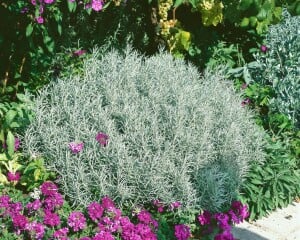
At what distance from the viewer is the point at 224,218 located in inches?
155

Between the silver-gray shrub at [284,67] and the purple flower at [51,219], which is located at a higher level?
the silver-gray shrub at [284,67]

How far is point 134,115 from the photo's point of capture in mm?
4164

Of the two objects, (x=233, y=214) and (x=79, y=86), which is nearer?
(x=233, y=214)

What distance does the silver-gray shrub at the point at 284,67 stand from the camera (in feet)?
17.5

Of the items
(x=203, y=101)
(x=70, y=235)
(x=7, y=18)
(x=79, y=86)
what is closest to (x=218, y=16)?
(x=203, y=101)

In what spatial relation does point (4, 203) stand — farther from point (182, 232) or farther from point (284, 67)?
point (284, 67)

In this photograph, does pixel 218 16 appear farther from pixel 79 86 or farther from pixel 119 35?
pixel 79 86

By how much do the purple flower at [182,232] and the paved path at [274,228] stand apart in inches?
21.0

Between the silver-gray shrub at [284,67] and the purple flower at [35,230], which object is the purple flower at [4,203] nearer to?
the purple flower at [35,230]

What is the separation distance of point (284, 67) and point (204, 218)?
6.87ft

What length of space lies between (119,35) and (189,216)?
6.85 feet

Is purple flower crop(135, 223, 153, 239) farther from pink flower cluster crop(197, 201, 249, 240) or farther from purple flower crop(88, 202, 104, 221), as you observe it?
pink flower cluster crop(197, 201, 249, 240)

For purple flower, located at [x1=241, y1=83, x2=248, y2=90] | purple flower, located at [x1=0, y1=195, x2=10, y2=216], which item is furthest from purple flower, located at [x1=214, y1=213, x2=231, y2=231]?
purple flower, located at [x1=241, y1=83, x2=248, y2=90]

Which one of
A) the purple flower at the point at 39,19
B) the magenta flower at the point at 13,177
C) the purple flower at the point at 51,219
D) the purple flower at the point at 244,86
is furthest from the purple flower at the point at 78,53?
the purple flower at the point at 51,219
